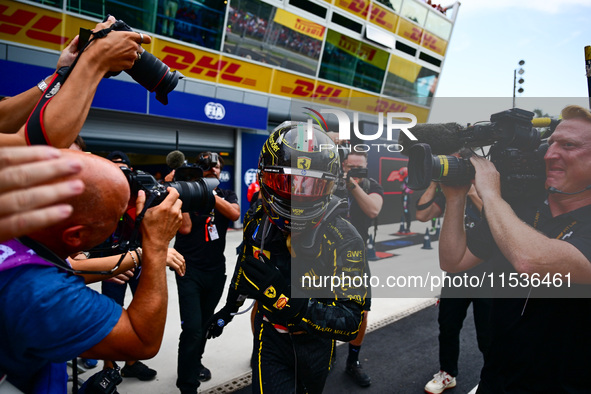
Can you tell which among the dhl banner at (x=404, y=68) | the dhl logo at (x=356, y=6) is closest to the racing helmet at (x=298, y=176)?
the dhl logo at (x=356, y=6)

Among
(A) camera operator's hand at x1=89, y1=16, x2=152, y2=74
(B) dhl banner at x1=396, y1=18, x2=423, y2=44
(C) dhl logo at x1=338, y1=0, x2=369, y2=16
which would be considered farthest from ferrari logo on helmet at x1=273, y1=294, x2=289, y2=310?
(B) dhl banner at x1=396, y1=18, x2=423, y2=44

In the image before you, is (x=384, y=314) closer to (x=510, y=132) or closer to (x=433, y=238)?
(x=510, y=132)

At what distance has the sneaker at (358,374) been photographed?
325 cm

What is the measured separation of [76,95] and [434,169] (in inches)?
64.2

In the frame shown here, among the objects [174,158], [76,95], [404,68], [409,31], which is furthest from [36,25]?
[409,31]

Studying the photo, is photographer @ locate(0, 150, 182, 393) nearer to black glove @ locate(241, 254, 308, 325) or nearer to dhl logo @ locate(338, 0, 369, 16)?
black glove @ locate(241, 254, 308, 325)

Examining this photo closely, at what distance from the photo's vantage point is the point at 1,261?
3.35ft

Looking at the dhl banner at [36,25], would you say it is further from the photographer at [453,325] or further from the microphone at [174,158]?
the photographer at [453,325]

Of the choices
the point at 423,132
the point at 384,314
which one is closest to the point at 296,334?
the point at 423,132

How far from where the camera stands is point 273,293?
1617mm

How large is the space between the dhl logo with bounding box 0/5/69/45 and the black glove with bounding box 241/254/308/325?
30.8ft

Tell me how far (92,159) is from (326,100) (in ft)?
44.5

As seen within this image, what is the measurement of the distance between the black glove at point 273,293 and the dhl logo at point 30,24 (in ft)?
30.8

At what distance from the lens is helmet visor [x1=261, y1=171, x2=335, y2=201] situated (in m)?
1.85
